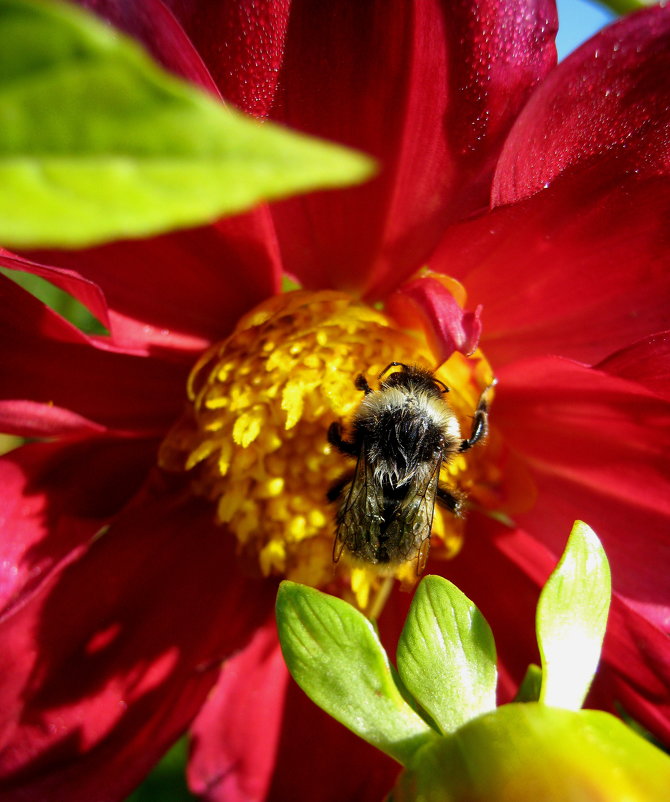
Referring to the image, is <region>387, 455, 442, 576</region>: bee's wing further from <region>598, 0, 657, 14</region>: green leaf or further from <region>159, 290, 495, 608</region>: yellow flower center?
<region>598, 0, 657, 14</region>: green leaf

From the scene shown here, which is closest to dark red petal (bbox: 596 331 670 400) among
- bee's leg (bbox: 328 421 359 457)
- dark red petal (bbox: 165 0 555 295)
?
dark red petal (bbox: 165 0 555 295)

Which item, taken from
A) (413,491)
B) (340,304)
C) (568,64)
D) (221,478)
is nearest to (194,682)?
(221,478)

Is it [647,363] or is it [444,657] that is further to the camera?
[647,363]

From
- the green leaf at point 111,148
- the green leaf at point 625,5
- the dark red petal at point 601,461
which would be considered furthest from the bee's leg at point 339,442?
the green leaf at point 111,148

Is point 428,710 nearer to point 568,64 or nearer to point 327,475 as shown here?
point 327,475

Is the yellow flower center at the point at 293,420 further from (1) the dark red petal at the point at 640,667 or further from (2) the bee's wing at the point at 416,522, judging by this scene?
(1) the dark red petal at the point at 640,667

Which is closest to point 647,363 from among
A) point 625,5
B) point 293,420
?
point 293,420

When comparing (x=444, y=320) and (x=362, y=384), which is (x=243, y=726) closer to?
(x=362, y=384)
